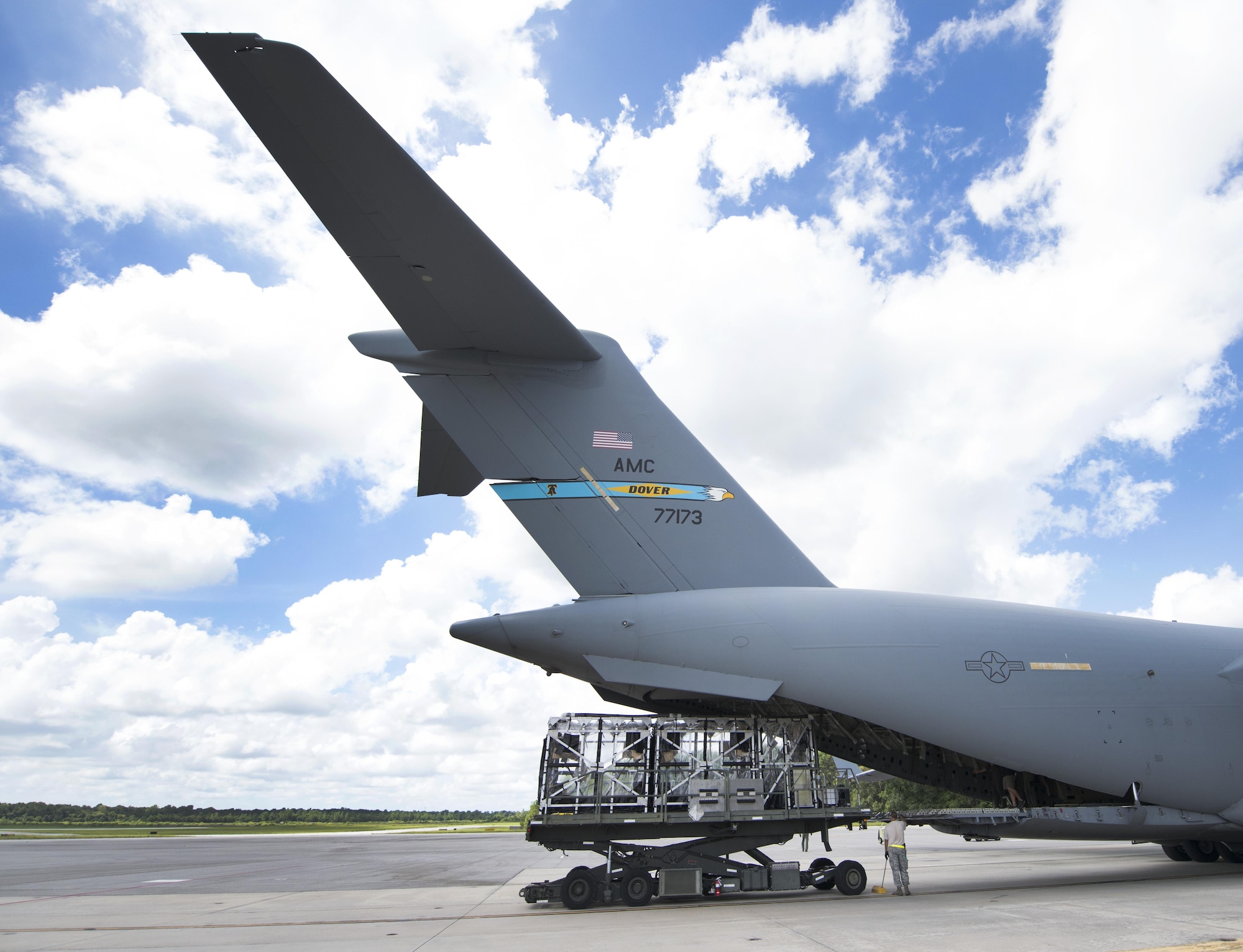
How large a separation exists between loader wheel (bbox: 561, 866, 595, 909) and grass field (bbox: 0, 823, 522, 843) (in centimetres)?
3882

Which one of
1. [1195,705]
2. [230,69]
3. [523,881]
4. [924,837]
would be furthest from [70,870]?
[924,837]

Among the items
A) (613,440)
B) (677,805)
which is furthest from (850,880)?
(613,440)

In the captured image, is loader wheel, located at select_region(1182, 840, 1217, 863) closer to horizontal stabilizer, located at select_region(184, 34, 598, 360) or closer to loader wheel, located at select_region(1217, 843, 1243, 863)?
loader wheel, located at select_region(1217, 843, 1243, 863)

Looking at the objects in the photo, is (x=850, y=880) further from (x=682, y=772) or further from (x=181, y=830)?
(x=181, y=830)

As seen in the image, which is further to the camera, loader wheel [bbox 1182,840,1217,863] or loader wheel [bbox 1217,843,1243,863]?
loader wheel [bbox 1182,840,1217,863]

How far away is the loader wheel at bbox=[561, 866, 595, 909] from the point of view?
7.93 metres

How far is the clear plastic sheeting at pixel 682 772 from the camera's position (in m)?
7.86

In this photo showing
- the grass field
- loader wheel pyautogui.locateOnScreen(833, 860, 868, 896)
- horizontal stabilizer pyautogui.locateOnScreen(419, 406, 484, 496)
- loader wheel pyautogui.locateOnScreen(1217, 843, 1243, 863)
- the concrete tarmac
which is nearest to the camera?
the concrete tarmac

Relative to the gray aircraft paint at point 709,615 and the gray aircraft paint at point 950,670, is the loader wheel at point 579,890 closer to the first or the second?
the gray aircraft paint at point 709,615

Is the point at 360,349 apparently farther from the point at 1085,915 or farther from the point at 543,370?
the point at 1085,915

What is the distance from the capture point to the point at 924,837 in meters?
26.7

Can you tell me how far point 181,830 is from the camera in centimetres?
5412

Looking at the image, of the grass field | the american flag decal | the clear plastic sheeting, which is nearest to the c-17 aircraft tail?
the american flag decal

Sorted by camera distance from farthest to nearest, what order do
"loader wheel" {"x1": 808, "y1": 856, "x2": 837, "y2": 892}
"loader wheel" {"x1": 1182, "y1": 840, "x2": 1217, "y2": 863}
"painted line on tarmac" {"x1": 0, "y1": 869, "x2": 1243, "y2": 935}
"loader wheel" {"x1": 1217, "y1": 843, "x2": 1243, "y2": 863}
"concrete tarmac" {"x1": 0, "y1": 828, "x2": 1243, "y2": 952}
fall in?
"loader wheel" {"x1": 1182, "y1": 840, "x2": 1217, "y2": 863} → "loader wheel" {"x1": 1217, "y1": 843, "x2": 1243, "y2": 863} → "loader wheel" {"x1": 808, "y1": 856, "x2": 837, "y2": 892} → "painted line on tarmac" {"x1": 0, "y1": 869, "x2": 1243, "y2": 935} → "concrete tarmac" {"x1": 0, "y1": 828, "x2": 1243, "y2": 952}
